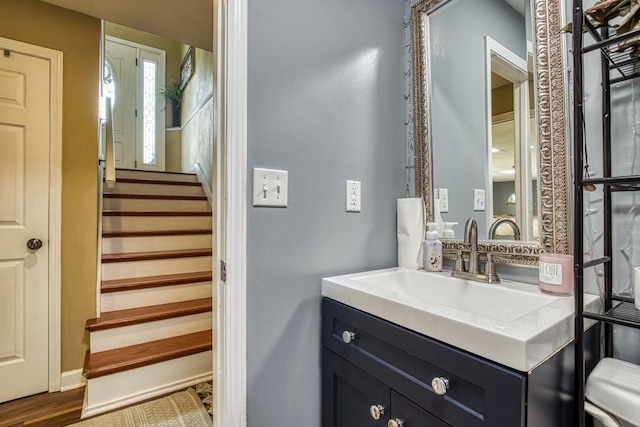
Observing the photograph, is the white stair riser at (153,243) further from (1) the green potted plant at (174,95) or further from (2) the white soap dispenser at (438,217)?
(1) the green potted plant at (174,95)

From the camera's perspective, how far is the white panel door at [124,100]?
4473 mm

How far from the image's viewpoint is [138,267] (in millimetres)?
2242

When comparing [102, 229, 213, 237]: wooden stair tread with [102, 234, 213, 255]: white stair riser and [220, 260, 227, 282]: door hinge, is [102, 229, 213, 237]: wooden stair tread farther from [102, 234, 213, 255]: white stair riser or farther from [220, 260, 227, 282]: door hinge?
[220, 260, 227, 282]: door hinge

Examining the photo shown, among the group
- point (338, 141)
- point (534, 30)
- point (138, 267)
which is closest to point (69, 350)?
point (138, 267)

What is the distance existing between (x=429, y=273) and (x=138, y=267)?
2.09m

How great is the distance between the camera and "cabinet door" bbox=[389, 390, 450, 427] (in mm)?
688

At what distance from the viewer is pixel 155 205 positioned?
2.94 metres

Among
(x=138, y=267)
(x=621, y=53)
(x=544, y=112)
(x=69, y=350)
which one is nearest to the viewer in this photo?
(x=621, y=53)

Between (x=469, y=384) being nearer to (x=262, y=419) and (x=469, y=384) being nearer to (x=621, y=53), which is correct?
(x=262, y=419)

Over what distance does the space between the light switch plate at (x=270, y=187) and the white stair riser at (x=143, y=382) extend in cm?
144

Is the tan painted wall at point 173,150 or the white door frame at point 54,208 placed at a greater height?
the tan painted wall at point 173,150

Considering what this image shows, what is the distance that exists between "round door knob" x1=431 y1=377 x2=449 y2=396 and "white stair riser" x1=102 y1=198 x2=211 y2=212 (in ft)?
9.56

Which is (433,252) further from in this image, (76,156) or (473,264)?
(76,156)

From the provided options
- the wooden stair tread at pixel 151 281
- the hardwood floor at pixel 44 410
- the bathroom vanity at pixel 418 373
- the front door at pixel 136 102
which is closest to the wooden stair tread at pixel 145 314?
the wooden stair tread at pixel 151 281
